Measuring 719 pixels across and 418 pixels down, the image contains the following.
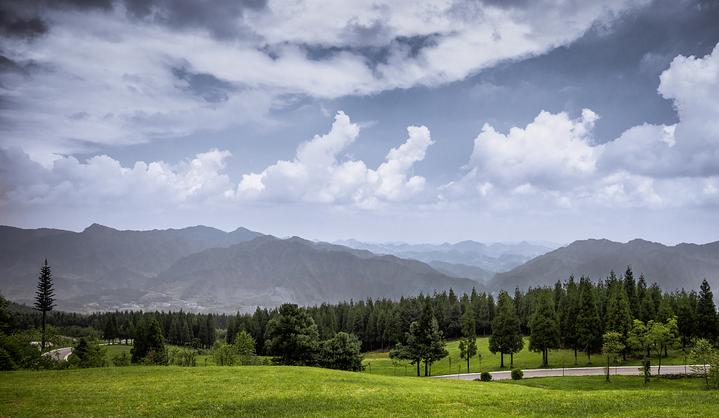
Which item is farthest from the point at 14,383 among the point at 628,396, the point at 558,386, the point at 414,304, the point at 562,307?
the point at 414,304

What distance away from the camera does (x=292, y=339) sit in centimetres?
7831

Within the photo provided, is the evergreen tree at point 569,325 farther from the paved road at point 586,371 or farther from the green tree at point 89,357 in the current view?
the green tree at point 89,357

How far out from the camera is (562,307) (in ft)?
379

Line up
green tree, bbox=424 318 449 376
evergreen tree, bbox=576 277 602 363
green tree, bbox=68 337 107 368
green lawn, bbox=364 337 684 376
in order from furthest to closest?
green lawn, bbox=364 337 684 376, evergreen tree, bbox=576 277 602 363, green tree, bbox=424 318 449 376, green tree, bbox=68 337 107 368

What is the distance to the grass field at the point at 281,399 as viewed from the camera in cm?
2742

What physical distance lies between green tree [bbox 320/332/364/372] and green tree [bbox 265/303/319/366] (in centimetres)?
250

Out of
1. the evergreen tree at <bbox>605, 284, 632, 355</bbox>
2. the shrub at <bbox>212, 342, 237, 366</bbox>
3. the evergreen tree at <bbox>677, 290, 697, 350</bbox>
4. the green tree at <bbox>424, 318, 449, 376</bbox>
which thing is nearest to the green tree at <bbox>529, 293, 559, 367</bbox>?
the evergreen tree at <bbox>605, 284, 632, 355</bbox>

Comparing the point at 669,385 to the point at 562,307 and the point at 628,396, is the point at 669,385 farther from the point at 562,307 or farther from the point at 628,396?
the point at 562,307

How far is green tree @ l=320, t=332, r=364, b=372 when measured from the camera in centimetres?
8325

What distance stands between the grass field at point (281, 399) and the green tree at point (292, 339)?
119 ft

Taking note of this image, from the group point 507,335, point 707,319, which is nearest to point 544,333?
point 507,335

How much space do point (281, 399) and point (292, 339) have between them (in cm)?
4799

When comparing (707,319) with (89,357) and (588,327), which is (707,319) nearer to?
(588,327)

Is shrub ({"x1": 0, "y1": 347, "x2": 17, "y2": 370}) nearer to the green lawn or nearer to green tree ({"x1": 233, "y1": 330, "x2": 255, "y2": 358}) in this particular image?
green tree ({"x1": 233, "y1": 330, "x2": 255, "y2": 358})
